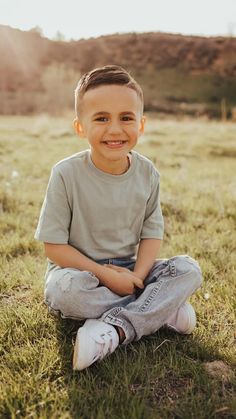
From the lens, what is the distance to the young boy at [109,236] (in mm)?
2436

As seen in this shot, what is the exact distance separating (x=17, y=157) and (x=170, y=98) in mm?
41770

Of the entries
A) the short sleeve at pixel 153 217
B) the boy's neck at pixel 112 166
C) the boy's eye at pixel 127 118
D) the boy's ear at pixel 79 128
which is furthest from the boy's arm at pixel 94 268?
the boy's eye at pixel 127 118

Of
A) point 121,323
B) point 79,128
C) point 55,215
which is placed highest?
point 79,128

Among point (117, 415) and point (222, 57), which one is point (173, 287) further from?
point (222, 57)

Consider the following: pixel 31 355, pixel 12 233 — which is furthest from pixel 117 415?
pixel 12 233

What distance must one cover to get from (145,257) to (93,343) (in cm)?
77

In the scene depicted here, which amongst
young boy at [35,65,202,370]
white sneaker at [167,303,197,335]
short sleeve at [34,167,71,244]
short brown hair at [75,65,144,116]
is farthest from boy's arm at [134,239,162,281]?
short brown hair at [75,65,144,116]

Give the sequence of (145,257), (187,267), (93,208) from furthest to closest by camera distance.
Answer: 1. (145,257)
2. (93,208)
3. (187,267)

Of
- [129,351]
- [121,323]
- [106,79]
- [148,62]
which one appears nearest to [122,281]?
[121,323]

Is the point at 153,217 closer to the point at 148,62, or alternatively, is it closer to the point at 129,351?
the point at 129,351

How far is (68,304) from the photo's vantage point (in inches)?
95.8

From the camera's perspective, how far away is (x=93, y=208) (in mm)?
2701

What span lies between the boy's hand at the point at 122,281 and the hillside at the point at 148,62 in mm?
39969

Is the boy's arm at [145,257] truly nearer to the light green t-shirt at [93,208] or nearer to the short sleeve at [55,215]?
the light green t-shirt at [93,208]
